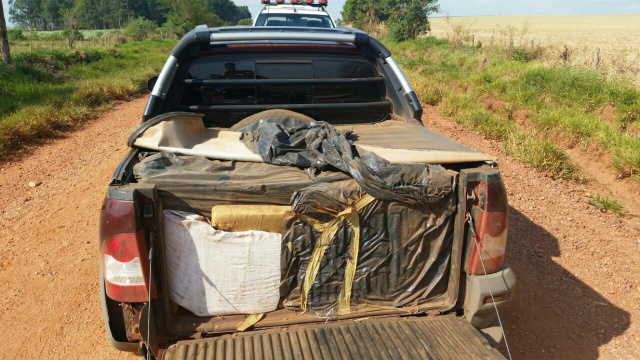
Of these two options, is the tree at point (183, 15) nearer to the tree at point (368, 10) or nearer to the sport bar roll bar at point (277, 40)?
the tree at point (368, 10)

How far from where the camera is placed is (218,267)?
6.87 feet

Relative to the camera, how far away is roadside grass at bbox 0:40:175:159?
8.20 metres

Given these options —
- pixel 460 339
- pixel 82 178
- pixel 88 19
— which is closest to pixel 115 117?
pixel 82 178

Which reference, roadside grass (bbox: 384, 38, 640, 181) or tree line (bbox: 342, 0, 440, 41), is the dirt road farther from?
tree line (bbox: 342, 0, 440, 41)

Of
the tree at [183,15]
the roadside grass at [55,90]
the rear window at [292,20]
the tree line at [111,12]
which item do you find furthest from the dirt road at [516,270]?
the tree line at [111,12]

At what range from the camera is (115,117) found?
35.6 feet

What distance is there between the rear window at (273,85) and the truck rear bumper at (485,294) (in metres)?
1.92

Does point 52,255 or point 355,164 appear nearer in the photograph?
point 355,164

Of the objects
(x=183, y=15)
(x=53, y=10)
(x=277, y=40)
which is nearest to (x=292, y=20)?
(x=277, y=40)

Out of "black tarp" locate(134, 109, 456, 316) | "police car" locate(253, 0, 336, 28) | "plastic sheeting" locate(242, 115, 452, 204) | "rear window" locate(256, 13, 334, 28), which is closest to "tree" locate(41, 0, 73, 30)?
"police car" locate(253, 0, 336, 28)

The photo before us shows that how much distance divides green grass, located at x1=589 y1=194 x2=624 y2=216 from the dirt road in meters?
0.12

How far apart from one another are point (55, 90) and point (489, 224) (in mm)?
12910

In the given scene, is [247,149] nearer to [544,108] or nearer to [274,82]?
[274,82]

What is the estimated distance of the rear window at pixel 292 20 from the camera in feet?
27.9
